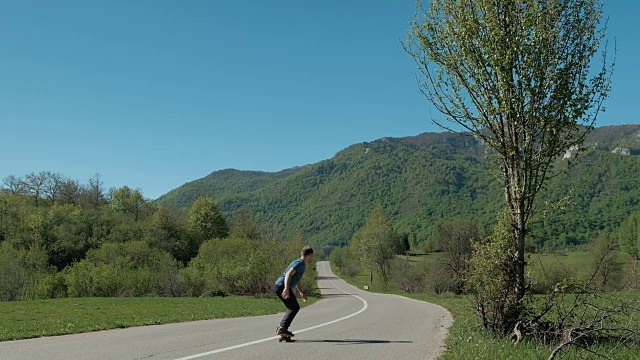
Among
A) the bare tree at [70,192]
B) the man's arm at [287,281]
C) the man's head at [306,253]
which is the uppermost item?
the bare tree at [70,192]

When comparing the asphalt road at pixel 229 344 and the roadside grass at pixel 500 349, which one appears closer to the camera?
the asphalt road at pixel 229 344

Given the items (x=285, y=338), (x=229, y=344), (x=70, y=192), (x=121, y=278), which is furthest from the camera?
(x=70, y=192)

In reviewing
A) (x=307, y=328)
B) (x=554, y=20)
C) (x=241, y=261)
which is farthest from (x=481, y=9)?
(x=241, y=261)

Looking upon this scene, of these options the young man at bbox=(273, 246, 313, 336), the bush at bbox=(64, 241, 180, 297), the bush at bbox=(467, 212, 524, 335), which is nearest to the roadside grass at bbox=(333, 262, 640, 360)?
the bush at bbox=(467, 212, 524, 335)

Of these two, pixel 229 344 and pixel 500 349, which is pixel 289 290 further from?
pixel 500 349

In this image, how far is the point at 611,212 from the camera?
424ft

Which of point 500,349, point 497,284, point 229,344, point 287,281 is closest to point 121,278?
point 229,344

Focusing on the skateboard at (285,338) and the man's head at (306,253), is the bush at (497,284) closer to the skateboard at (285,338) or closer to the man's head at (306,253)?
the man's head at (306,253)

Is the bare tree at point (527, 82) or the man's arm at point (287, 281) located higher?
the bare tree at point (527, 82)

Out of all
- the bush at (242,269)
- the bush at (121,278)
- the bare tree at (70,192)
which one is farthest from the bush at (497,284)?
the bare tree at (70,192)

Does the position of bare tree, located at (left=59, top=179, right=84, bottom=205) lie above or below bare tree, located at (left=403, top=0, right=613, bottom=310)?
above

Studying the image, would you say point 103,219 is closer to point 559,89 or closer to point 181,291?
point 181,291

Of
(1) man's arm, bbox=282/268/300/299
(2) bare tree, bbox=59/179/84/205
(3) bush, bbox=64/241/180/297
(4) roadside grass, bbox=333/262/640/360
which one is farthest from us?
(2) bare tree, bbox=59/179/84/205

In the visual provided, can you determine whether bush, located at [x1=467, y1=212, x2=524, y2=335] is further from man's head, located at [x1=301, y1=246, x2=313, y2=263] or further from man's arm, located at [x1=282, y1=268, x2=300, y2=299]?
man's arm, located at [x1=282, y1=268, x2=300, y2=299]
